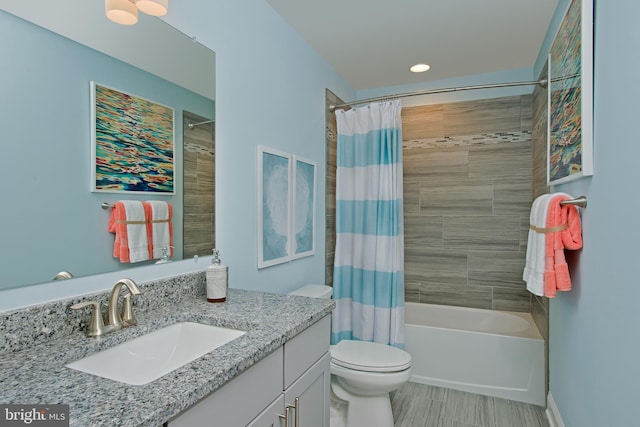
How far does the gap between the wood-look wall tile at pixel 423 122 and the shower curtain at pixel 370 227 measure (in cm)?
79

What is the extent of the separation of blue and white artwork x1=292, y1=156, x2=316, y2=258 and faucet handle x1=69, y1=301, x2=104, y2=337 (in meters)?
1.37

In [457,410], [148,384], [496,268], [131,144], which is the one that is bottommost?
[457,410]

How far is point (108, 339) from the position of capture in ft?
3.29

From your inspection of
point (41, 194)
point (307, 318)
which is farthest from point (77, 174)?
point (307, 318)

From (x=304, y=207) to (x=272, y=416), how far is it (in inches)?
61.9

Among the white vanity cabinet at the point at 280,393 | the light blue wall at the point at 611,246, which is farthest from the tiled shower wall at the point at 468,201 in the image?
the white vanity cabinet at the point at 280,393

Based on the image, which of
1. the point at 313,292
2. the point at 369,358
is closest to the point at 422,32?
the point at 313,292

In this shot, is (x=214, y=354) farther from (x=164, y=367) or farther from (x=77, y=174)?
(x=77, y=174)

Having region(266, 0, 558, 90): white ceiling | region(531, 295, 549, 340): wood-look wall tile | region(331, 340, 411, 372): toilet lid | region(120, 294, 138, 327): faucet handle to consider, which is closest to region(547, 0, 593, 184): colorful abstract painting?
region(266, 0, 558, 90): white ceiling

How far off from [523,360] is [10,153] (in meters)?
A: 2.92

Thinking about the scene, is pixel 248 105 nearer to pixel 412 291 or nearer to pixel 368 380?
pixel 368 380

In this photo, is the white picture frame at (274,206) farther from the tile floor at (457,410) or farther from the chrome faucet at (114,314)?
the tile floor at (457,410)

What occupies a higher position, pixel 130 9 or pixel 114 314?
pixel 130 9

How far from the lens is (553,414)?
208cm
